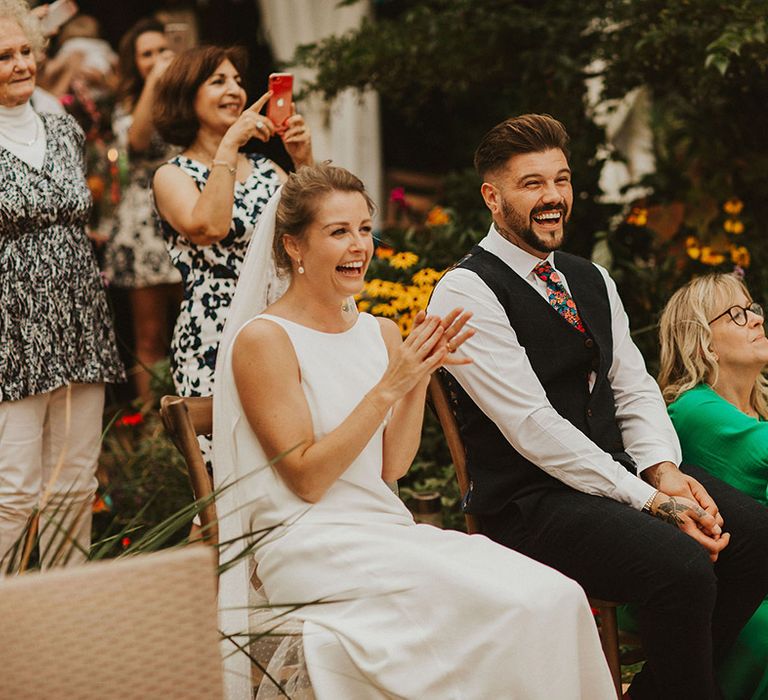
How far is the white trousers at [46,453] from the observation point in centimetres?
337

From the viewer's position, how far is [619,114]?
6055mm

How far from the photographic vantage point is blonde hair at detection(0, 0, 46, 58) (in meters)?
3.40

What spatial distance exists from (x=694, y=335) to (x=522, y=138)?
0.78 meters

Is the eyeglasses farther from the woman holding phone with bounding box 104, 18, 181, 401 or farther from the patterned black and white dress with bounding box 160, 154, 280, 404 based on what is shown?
the woman holding phone with bounding box 104, 18, 181, 401

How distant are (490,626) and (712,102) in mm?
3194

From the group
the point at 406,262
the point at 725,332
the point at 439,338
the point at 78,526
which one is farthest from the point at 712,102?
the point at 78,526

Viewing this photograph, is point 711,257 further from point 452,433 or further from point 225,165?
point 225,165

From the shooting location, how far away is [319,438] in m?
2.75

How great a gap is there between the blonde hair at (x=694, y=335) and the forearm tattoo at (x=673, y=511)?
1.78ft

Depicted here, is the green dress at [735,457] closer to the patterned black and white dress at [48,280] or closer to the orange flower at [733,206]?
the patterned black and white dress at [48,280]

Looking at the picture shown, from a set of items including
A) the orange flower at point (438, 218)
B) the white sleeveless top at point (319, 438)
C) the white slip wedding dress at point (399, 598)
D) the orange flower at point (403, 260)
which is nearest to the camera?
the white slip wedding dress at point (399, 598)

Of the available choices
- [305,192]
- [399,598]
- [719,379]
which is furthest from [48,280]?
[719,379]

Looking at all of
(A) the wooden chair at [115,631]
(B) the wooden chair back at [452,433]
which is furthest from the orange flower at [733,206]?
(A) the wooden chair at [115,631]

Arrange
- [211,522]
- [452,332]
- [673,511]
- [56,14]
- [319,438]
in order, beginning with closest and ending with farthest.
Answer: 1. [211,522]
2. [452,332]
3. [319,438]
4. [673,511]
5. [56,14]
